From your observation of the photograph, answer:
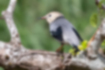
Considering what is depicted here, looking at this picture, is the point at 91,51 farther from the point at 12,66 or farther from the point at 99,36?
the point at 12,66

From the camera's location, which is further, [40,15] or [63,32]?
[40,15]

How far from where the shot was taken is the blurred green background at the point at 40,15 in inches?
96.1

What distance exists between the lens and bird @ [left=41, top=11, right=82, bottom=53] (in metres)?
1.35

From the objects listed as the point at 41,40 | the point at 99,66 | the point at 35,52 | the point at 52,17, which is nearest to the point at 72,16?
the point at 41,40

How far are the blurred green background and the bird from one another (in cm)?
85

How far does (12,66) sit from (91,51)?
13.0 inches

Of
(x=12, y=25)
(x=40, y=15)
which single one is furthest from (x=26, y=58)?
(x=40, y=15)

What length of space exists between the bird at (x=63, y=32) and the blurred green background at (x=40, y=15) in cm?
85

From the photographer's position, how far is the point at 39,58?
1.37m

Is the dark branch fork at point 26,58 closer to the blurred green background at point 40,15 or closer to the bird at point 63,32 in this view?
the bird at point 63,32

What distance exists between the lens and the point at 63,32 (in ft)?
4.70

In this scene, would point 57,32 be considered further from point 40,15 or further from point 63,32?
point 40,15

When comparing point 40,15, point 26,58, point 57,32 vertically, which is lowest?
point 26,58

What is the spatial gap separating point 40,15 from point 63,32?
1.10 meters
